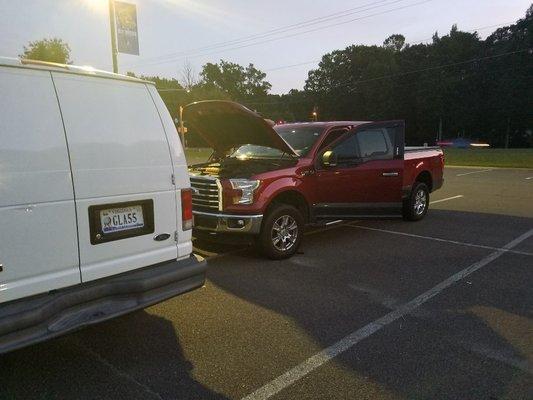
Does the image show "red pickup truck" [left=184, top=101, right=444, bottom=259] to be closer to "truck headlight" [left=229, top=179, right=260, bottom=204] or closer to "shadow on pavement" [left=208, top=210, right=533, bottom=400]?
"truck headlight" [left=229, top=179, right=260, bottom=204]

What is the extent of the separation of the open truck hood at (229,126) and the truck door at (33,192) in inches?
116

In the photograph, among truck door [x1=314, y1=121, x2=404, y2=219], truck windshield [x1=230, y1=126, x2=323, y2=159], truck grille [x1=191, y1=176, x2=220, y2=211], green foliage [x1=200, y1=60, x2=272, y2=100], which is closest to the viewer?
truck grille [x1=191, y1=176, x2=220, y2=211]

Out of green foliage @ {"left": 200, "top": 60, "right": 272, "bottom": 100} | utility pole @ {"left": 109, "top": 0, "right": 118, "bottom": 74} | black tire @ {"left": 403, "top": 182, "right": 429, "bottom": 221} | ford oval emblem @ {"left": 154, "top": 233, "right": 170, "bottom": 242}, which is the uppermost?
green foliage @ {"left": 200, "top": 60, "right": 272, "bottom": 100}

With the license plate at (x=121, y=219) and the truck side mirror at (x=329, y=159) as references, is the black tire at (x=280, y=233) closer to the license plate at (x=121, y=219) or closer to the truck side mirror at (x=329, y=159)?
the truck side mirror at (x=329, y=159)

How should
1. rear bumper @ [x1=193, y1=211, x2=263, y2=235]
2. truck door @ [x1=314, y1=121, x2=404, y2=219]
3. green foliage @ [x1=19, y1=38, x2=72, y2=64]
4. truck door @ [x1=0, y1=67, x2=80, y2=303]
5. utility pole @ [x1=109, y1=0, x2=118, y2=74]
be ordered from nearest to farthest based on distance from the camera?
truck door @ [x1=0, y1=67, x2=80, y2=303], rear bumper @ [x1=193, y1=211, x2=263, y2=235], truck door @ [x1=314, y1=121, x2=404, y2=219], utility pole @ [x1=109, y1=0, x2=118, y2=74], green foliage @ [x1=19, y1=38, x2=72, y2=64]

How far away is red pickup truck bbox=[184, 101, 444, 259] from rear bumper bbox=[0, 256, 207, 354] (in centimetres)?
185

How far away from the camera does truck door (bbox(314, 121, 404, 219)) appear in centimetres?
665

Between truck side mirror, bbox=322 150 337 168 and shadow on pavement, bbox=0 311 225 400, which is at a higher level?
truck side mirror, bbox=322 150 337 168

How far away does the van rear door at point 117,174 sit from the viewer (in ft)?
10.4

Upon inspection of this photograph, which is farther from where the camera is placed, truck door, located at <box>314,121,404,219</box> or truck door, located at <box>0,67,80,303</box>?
truck door, located at <box>314,121,404,219</box>

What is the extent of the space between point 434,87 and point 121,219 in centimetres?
7257

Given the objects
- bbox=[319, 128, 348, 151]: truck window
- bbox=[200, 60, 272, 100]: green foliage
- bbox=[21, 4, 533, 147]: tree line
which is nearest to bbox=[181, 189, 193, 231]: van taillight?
bbox=[319, 128, 348, 151]: truck window

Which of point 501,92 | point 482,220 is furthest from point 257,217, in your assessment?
point 501,92

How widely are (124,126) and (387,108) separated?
74850 millimetres
